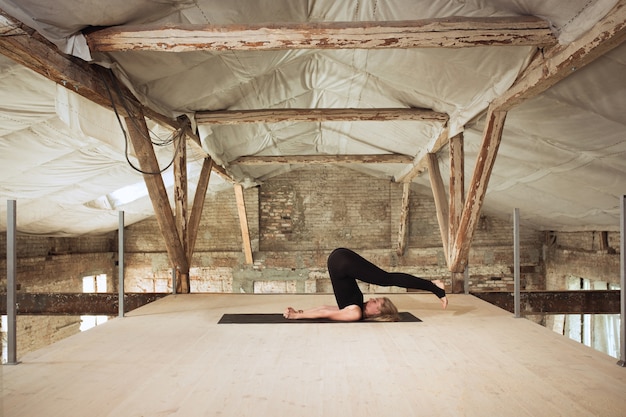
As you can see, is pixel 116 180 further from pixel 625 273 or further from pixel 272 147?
pixel 625 273

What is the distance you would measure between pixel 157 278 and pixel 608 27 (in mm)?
10168

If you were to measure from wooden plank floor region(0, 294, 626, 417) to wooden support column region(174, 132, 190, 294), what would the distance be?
1739 millimetres

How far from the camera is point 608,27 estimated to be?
2.45m

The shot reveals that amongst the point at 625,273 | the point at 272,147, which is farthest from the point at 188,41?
the point at 272,147

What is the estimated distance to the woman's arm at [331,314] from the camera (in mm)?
3621

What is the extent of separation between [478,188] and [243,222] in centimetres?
606

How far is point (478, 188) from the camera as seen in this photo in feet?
15.1

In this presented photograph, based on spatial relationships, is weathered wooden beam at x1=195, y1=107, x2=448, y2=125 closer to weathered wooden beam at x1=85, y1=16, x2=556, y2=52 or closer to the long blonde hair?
weathered wooden beam at x1=85, y1=16, x2=556, y2=52

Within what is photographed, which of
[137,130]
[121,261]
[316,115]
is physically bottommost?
[121,261]

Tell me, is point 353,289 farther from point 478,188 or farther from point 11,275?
point 11,275

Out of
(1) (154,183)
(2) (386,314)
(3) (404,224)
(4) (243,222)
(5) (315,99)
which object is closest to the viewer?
(2) (386,314)

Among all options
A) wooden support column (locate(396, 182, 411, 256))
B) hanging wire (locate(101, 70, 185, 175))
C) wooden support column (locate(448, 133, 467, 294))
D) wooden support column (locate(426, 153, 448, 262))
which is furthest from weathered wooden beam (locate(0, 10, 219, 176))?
wooden support column (locate(396, 182, 411, 256))

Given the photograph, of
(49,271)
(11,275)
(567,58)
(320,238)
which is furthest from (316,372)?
(320,238)

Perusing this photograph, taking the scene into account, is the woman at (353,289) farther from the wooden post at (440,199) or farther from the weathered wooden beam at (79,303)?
the weathered wooden beam at (79,303)
